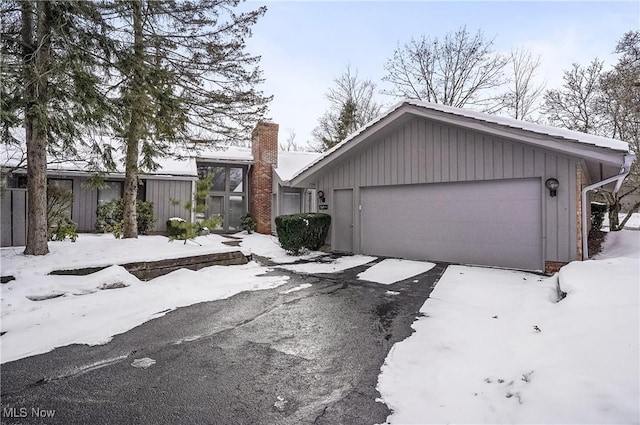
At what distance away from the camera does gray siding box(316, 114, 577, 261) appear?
22.3ft

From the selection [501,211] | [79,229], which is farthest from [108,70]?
[79,229]

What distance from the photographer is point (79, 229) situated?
13.5 metres

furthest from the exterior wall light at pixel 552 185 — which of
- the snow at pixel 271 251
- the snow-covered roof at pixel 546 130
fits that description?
the snow at pixel 271 251

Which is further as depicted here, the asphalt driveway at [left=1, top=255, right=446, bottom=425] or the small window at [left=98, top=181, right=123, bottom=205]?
the small window at [left=98, top=181, right=123, bottom=205]

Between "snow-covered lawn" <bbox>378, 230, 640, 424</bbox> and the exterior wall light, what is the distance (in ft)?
7.50

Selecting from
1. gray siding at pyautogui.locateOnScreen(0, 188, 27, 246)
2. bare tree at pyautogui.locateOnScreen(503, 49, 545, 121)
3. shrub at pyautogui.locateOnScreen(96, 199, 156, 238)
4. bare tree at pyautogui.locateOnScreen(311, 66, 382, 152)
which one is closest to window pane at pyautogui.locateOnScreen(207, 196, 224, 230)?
shrub at pyautogui.locateOnScreen(96, 199, 156, 238)

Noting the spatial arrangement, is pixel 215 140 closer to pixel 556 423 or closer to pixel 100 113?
pixel 100 113

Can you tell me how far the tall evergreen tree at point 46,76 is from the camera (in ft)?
16.6

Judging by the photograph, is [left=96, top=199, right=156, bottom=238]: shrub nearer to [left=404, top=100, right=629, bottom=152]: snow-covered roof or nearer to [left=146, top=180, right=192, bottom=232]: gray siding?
[left=146, top=180, right=192, bottom=232]: gray siding

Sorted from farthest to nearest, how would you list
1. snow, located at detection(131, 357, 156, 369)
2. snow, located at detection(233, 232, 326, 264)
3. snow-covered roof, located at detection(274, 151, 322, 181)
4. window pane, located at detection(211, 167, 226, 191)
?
window pane, located at detection(211, 167, 226, 191)
snow-covered roof, located at detection(274, 151, 322, 181)
snow, located at detection(233, 232, 326, 264)
snow, located at detection(131, 357, 156, 369)

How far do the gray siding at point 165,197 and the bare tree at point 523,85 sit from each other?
19013 mm

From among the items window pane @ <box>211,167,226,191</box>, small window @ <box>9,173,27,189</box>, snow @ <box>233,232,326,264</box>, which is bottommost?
snow @ <box>233,232,326,264</box>

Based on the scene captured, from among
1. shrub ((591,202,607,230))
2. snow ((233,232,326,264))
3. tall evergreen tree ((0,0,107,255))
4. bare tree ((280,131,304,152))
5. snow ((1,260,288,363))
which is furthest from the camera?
bare tree ((280,131,304,152))

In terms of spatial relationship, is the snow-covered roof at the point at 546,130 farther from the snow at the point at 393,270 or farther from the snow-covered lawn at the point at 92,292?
the snow-covered lawn at the point at 92,292
